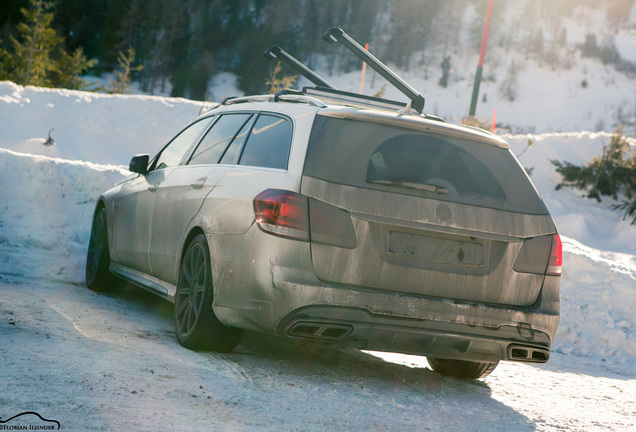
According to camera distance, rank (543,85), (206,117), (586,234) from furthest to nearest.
A: (543,85)
(586,234)
(206,117)

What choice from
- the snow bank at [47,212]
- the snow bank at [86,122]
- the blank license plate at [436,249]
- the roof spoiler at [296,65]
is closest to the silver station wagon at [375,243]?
the blank license plate at [436,249]

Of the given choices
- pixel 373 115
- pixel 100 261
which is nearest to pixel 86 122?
pixel 100 261

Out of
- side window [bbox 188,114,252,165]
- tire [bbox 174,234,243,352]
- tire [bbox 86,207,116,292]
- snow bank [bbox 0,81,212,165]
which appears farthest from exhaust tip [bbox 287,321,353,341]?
snow bank [bbox 0,81,212,165]

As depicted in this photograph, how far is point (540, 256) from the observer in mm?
4488

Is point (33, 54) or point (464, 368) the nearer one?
point (464, 368)

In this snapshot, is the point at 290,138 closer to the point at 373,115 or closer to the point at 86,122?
the point at 373,115

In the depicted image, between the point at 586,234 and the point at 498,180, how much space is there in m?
10.9

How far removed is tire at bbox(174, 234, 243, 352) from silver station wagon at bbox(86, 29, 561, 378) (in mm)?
11

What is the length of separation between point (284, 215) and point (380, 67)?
10.5 ft

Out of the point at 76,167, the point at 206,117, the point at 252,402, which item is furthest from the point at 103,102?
the point at 252,402

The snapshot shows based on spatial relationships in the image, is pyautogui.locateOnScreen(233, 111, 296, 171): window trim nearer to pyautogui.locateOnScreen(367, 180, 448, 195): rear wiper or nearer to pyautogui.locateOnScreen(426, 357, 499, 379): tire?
pyautogui.locateOnScreen(367, 180, 448, 195): rear wiper

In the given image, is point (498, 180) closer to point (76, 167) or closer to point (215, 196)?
point (215, 196)

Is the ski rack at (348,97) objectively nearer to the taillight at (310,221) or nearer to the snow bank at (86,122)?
the taillight at (310,221)

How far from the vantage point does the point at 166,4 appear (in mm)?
71812
